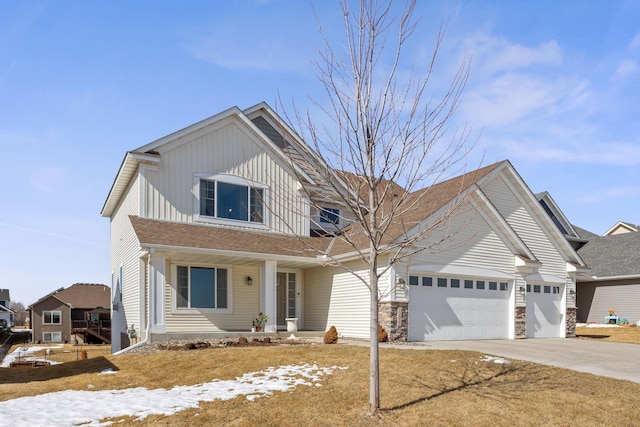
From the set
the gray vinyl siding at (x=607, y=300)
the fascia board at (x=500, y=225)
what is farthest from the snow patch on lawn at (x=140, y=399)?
the gray vinyl siding at (x=607, y=300)

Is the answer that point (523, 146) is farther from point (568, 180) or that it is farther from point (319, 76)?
point (319, 76)

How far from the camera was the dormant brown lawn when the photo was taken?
7.92m

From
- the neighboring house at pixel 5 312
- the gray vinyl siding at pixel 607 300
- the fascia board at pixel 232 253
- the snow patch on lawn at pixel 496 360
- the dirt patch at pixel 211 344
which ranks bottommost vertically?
the neighboring house at pixel 5 312

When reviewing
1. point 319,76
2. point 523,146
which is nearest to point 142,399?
point 319,76

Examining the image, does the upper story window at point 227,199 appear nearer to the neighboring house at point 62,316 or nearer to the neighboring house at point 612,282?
the neighboring house at point 612,282

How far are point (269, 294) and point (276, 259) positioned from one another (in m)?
1.26

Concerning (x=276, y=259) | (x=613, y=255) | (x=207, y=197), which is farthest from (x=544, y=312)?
(x=207, y=197)

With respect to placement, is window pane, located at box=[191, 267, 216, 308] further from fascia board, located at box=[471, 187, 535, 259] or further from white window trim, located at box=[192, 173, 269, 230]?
fascia board, located at box=[471, 187, 535, 259]

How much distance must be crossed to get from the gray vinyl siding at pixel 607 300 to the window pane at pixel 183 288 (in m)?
24.8

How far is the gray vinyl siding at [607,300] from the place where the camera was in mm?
28266

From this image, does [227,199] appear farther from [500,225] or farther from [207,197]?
[500,225]

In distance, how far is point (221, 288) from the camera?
1822 centimetres

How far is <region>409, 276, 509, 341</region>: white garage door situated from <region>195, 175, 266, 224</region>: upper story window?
260 inches

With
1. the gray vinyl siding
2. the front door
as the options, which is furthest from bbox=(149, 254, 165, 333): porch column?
Answer: the gray vinyl siding
